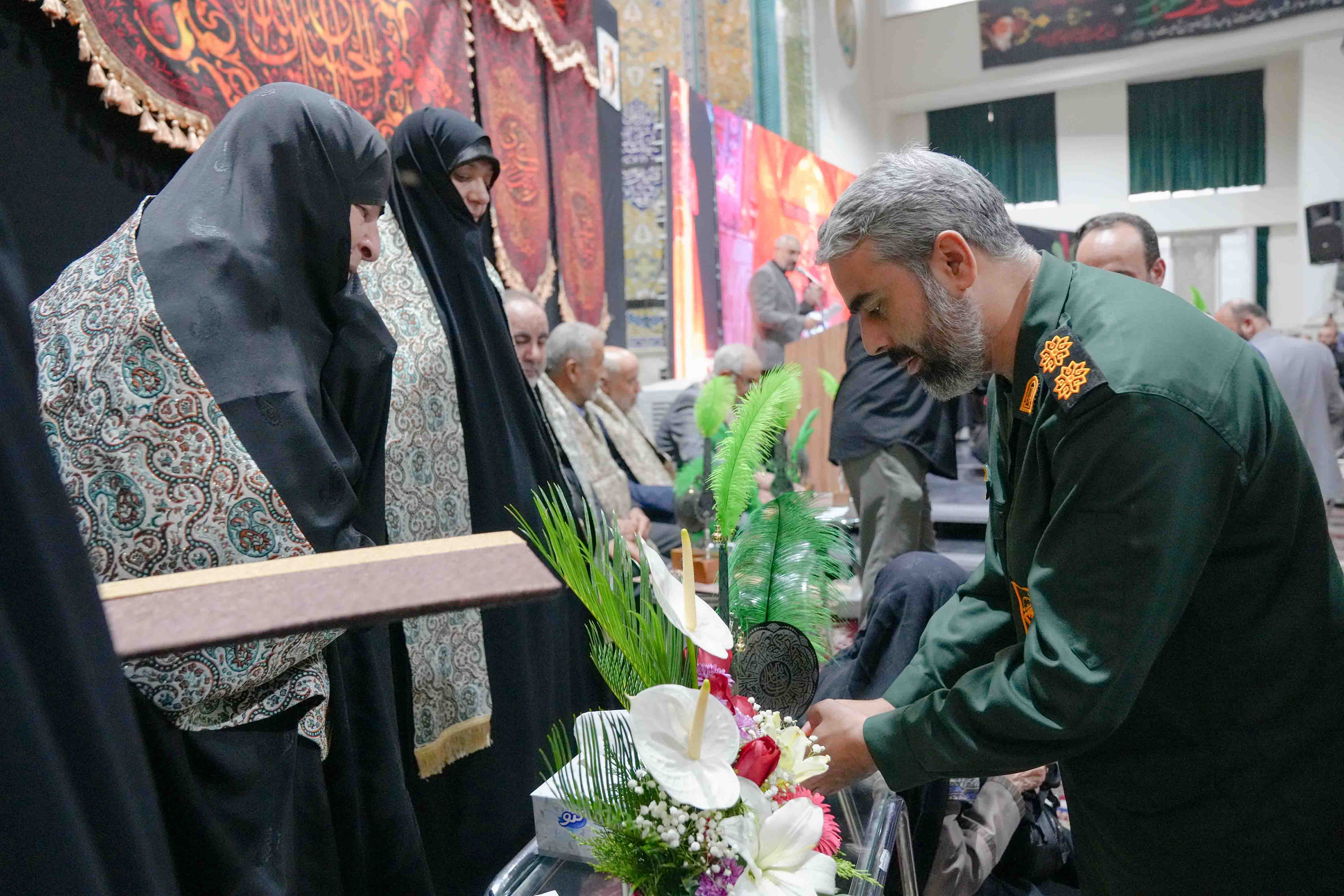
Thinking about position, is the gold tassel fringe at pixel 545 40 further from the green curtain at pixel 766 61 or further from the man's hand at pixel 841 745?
the green curtain at pixel 766 61

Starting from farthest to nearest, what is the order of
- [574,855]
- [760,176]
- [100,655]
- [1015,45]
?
[1015,45] < [760,176] < [574,855] < [100,655]

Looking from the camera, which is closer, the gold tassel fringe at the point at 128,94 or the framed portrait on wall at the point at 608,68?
the gold tassel fringe at the point at 128,94

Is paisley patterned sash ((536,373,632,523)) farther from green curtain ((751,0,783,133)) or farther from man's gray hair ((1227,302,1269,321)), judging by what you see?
green curtain ((751,0,783,133))

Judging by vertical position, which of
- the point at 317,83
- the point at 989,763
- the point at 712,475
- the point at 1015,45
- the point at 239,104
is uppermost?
the point at 1015,45

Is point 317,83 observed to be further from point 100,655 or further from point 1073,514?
point 100,655

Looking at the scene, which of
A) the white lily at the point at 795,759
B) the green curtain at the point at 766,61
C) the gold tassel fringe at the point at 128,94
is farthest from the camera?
the green curtain at the point at 766,61

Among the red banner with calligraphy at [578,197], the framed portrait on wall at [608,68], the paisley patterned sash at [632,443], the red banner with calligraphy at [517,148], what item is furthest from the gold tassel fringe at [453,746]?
the framed portrait on wall at [608,68]

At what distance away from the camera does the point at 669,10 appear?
24.2 ft

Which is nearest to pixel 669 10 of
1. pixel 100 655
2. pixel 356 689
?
pixel 356 689

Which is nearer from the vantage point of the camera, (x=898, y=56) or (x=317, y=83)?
(x=317, y=83)

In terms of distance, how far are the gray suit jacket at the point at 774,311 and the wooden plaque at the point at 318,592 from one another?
639cm

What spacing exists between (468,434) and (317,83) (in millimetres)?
1162

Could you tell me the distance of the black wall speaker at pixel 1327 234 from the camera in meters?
11.0

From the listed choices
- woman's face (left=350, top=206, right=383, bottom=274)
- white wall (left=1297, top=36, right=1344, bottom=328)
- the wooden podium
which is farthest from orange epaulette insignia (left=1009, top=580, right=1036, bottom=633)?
white wall (left=1297, top=36, right=1344, bottom=328)
